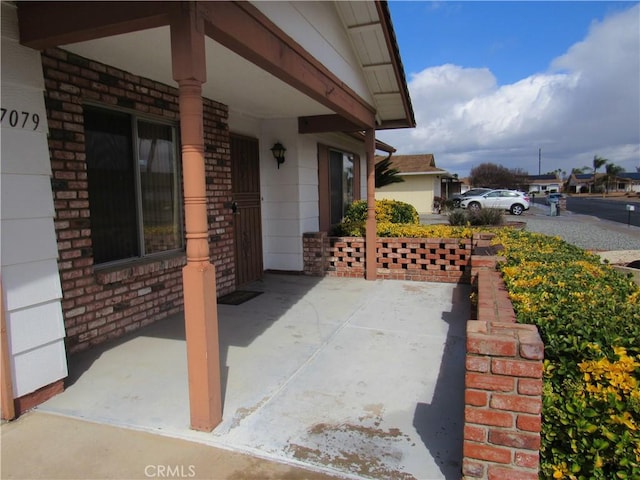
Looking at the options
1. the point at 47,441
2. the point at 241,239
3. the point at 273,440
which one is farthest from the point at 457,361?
the point at 241,239

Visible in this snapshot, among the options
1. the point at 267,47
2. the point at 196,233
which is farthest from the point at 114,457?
the point at 267,47

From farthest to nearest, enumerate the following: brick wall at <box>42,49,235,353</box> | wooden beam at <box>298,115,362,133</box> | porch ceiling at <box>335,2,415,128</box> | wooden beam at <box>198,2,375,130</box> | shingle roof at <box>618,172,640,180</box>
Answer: shingle roof at <box>618,172,640,180</box>, wooden beam at <box>298,115,362,133</box>, porch ceiling at <box>335,2,415,128</box>, brick wall at <box>42,49,235,353</box>, wooden beam at <box>198,2,375,130</box>

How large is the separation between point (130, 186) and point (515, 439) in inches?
162

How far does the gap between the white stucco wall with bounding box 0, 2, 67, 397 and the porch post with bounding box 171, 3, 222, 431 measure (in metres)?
1.14

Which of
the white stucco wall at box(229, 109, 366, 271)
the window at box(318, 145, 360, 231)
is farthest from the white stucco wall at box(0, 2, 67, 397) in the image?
the window at box(318, 145, 360, 231)

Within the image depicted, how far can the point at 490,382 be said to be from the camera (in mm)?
2154

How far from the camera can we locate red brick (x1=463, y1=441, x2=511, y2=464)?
7.13 feet

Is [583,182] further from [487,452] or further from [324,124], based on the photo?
[487,452]

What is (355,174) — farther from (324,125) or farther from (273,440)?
(273,440)

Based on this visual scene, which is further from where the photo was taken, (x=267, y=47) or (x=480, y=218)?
(x=480, y=218)

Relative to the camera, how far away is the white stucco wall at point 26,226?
9.35ft

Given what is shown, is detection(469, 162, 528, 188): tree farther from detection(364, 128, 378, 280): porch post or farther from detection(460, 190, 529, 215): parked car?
detection(364, 128, 378, 280): porch post

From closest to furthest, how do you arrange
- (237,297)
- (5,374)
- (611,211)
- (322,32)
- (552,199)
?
(5,374)
(322,32)
(237,297)
(611,211)
(552,199)

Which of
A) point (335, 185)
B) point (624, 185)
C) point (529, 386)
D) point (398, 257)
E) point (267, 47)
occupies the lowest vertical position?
point (398, 257)
